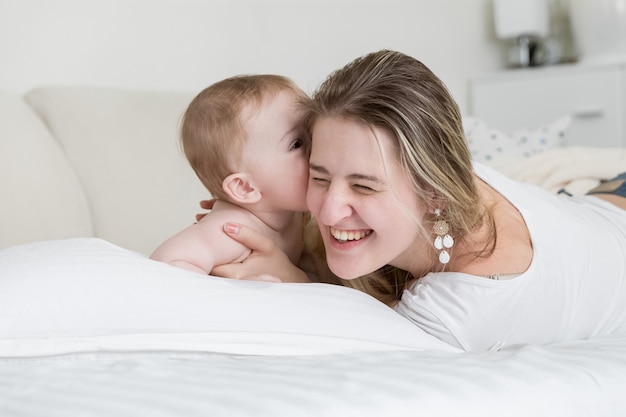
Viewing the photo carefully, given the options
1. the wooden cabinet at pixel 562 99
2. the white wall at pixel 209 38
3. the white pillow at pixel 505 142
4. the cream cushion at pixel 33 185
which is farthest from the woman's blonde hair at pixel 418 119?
the wooden cabinet at pixel 562 99

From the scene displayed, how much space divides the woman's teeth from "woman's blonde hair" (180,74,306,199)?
0.71 feet

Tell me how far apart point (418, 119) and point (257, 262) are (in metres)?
0.37

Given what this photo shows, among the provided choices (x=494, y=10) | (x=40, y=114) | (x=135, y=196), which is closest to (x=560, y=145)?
(x=494, y=10)

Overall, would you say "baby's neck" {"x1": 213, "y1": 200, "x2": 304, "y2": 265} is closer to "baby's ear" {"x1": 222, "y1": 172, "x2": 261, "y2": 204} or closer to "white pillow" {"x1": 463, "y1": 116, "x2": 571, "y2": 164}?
"baby's ear" {"x1": 222, "y1": 172, "x2": 261, "y2": 204}

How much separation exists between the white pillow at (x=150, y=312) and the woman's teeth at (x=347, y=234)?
147 mm

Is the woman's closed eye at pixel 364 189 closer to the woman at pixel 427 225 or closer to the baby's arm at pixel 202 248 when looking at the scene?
the woman at pixel 427 225

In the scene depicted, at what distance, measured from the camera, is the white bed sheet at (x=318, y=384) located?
31.2 inches

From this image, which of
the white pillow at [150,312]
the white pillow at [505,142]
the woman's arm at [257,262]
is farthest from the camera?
the white pillow at [505,142]

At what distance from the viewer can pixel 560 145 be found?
289cm

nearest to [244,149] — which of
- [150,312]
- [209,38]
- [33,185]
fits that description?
[150,312]

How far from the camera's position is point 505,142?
9.02 ft

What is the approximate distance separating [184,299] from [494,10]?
3047 mm

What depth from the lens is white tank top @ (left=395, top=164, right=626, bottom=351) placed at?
1.22 metres

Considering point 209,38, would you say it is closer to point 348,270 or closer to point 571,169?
point 571,169
